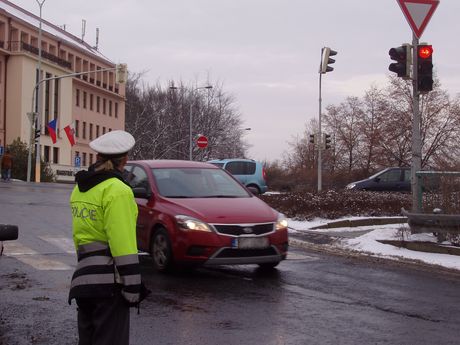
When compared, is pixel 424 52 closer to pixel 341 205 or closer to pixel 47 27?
pixel 341 205

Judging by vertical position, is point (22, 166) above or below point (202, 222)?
above

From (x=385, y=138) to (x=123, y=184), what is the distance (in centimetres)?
5551

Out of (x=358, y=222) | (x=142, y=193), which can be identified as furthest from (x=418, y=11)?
(x=142, y=193)

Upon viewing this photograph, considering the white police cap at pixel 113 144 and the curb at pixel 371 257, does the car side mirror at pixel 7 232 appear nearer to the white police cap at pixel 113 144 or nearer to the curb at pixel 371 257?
the white police cap at pixel 113 144

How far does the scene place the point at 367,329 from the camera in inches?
243

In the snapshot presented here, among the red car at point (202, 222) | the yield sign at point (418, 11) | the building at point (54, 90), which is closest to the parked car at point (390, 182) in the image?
the yield sign at point (418, 11)

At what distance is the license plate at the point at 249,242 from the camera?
8.62 m

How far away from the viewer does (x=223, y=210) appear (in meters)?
8.88

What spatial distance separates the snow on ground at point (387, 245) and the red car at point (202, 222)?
287 centimetres

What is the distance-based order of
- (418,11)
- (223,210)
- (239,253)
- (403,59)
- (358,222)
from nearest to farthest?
(239,253), (223,210), (418,11), (403,59), (358,222)

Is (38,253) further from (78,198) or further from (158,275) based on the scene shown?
(78,198)

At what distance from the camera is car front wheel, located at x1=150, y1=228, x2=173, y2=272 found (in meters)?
8.96

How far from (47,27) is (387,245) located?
6904cm

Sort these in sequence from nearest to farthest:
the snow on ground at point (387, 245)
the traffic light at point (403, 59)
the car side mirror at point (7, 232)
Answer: the car side mirror at point (7, 232) → the snow on ground at point (387, 245) → the traffic light at point (403, 59)
